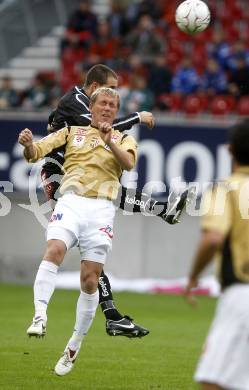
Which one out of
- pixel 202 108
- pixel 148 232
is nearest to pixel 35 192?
pixel 148 232

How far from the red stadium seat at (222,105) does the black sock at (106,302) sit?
9.80 metres

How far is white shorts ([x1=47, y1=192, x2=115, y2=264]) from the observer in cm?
870

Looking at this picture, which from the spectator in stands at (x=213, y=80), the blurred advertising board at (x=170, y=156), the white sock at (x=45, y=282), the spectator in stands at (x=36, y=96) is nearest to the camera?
the white sock at (x=45, y=282)

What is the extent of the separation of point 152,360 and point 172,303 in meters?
6.17

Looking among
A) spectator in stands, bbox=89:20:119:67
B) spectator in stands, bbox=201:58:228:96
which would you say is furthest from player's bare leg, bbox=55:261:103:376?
spectator in stands, bbox=89:20:119:67

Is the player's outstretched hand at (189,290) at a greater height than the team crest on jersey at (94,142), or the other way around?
the team crest on jersey at (94,142)

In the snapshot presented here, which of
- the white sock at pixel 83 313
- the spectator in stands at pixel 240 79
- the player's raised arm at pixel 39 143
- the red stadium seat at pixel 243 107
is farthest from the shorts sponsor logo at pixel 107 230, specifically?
the spectator in stands at pixel 240 79

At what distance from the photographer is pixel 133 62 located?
21234 mm

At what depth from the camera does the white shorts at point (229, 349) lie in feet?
18.3

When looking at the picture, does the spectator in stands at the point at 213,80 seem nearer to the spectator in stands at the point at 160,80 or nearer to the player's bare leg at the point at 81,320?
the spectator in stands at the point at 160,80

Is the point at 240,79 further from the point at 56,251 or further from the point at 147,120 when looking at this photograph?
the point at 56,251

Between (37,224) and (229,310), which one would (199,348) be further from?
(37,224)

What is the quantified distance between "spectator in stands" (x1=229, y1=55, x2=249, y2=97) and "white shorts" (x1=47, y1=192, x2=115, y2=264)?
11.0 m

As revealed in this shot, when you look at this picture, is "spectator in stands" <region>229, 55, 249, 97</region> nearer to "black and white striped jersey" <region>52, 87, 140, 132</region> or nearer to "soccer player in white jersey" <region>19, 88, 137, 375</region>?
"black and white striped jersey" <region>52, 87, 140, 132</region>
